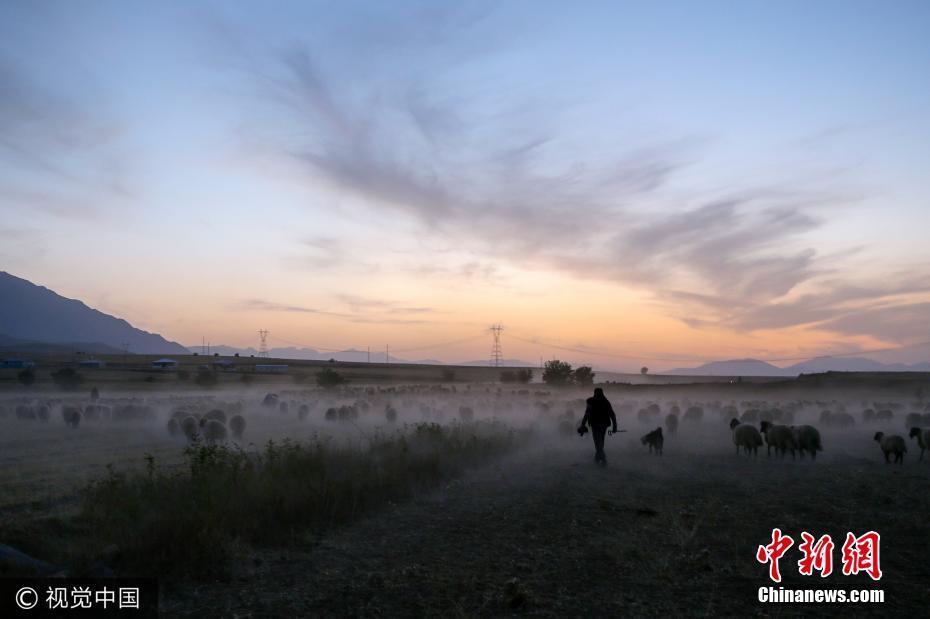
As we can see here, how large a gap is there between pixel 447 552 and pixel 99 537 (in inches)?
197

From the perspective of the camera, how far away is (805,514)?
10766mm

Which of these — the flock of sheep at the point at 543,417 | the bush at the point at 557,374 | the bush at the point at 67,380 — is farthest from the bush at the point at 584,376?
the bush at the point at 67,380

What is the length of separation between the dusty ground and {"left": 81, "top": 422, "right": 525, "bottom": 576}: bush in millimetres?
558

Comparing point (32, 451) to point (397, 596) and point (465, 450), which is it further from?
point (397, 596)

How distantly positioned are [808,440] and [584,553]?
1303 cm

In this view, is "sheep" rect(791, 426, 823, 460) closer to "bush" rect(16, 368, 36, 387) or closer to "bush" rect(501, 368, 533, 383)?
"bush" rect(501, 368, 533, 383)

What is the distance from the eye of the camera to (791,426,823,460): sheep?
18.1 metres

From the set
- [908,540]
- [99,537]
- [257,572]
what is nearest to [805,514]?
[908,540]

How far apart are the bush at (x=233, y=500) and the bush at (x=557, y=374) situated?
53323mm

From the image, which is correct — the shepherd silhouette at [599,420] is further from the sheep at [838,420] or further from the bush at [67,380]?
the bush at [67,380]

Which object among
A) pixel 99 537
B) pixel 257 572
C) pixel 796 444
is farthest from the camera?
pixel 796 444

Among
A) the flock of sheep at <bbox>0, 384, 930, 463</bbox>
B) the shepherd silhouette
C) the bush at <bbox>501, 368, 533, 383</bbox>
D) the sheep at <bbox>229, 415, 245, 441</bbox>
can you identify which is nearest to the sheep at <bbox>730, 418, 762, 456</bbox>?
the flock of sheep at <bbox>0, 384, 930, 463</bbox>

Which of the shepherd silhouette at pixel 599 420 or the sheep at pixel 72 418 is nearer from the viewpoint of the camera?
the shepherd silhouette at pixel 599 420
